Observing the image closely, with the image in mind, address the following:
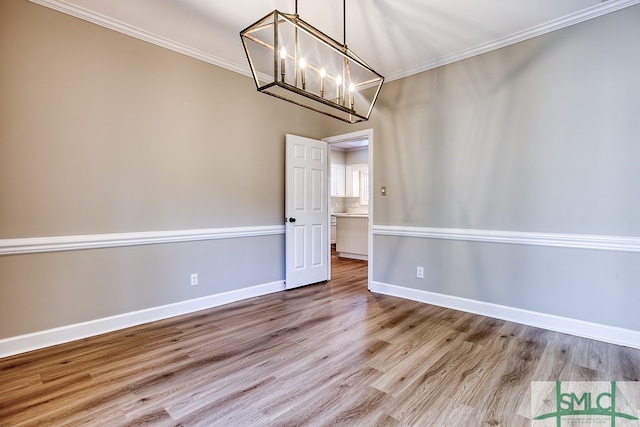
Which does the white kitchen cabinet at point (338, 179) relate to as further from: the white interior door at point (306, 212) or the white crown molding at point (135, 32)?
the white crown molding at point (135, 32)

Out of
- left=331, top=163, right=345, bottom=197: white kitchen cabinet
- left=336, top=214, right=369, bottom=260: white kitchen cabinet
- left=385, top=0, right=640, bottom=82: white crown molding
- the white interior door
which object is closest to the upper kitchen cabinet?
left=331, top=163, right=345, bottom=197: white kitchen cabinet

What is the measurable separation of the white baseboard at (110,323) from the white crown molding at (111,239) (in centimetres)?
66

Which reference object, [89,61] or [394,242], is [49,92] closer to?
[89,61]

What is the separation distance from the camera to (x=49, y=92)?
250 centimetres

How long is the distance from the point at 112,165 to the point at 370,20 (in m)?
2.68

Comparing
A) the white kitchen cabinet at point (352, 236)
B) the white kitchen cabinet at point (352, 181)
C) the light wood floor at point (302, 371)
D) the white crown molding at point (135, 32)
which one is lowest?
the light wood floor at point (302, 371)

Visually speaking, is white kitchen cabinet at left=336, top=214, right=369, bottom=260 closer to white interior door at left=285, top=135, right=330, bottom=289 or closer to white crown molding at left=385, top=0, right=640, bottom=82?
white interior door at left=285, top=135, right=330, bottom=289

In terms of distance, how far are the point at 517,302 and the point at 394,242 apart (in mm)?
1453

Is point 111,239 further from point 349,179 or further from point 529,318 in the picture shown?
point 349,179

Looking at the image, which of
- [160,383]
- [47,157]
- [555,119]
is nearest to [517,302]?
[555,119]

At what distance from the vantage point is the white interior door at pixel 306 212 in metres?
4.17

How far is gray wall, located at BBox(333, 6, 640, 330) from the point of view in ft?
8.39

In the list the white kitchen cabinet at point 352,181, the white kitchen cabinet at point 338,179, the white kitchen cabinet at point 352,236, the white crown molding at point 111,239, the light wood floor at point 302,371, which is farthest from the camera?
the white kitchen cabinet at point 352,181

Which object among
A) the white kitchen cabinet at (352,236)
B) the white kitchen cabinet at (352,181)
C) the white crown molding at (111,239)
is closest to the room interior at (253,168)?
the white crown molding at (111,239)
